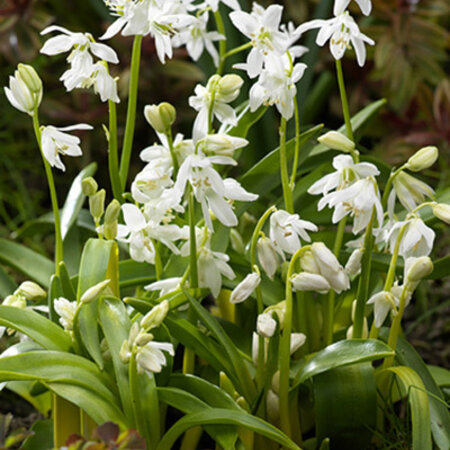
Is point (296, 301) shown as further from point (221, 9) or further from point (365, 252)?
point (221, 9)

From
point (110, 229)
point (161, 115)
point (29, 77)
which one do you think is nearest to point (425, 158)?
point (161, 115)

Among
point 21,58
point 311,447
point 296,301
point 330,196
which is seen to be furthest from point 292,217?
point 21,58

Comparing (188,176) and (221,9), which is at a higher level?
(221,9)

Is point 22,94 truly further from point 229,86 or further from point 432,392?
point 432,392

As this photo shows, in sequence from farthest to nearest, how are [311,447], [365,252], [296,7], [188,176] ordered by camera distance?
[296,7] < [311,447] < [365,252] < [188,176]

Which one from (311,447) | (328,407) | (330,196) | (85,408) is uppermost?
(330,196)

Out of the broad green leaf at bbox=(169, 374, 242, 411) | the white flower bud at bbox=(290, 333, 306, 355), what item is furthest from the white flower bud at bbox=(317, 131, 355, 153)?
the broad green leaf at bbox=(169, 374, 242, 411)
